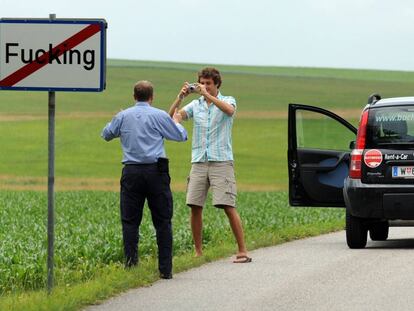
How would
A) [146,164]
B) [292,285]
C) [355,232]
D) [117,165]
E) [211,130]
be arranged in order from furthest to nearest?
[117,165], [355,232], [211,130], [146,164], [292,285]

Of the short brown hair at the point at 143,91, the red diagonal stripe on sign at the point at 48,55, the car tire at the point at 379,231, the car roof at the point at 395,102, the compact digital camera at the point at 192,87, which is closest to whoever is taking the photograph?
the red diagonal stripe on sign at the point at 48,55

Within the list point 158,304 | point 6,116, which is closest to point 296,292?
point 158,304

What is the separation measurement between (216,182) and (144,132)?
5.50 ft

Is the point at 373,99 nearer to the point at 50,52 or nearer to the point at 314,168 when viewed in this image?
the point at 314,168

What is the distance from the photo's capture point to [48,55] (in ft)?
35.0

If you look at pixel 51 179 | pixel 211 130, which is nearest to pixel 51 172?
pixel 51 179

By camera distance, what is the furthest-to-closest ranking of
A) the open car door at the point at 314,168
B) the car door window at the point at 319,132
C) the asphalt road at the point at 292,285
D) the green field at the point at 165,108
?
the green field at the point at 165,108, the open car door at the point at 314,168, the car door window at the point at 319,132, the asphalt road at the point at 292,285

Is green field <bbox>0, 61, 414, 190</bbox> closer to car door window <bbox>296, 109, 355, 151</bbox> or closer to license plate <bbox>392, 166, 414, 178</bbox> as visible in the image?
car door window <bbox>296, 109, 355, 151</bbox>

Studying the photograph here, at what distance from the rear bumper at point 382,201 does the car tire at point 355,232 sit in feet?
0.79

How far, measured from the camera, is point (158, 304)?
10.3m

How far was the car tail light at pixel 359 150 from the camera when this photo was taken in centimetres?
1541

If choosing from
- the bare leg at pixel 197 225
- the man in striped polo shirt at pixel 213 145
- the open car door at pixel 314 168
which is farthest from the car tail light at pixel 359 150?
the bare leg at pixel 197 225

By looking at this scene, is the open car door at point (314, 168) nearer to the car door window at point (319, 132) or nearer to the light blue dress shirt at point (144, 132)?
the car door window at point (319, 132)

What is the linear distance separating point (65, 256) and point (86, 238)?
205 centimetres
